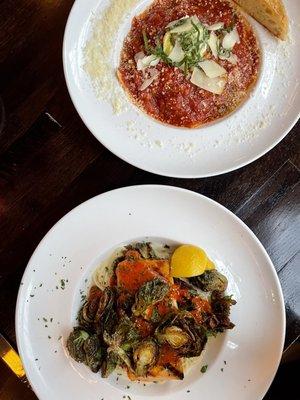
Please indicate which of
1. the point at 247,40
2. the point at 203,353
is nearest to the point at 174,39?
the point at 247,40

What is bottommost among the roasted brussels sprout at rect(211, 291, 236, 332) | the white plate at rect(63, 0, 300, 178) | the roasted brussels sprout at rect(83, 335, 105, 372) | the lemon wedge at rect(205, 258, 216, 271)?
the roasted brussels sprout at rect(211, 291, 236, 332)

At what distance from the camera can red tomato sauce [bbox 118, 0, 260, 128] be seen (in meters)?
2.95

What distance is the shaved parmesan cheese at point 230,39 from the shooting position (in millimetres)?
2992

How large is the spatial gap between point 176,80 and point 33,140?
2.56 feet

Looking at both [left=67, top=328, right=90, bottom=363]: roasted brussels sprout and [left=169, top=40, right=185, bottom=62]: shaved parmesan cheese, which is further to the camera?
[left=169, top=40, right=185, bottom=62]: shaved parmesan cheese

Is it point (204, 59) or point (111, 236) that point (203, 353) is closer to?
point (111, 236)

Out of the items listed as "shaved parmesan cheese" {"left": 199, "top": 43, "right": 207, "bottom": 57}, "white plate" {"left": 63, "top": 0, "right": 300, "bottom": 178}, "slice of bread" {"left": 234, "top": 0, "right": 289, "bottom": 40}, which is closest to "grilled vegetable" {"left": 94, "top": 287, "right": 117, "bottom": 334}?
"white plate" {"left": 63, "top": 0, "right": 300, "bottom": 178}

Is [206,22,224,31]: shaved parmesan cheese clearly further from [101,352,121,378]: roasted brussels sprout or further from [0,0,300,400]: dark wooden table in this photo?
[101,352,121,378]: roasted brussels sprout

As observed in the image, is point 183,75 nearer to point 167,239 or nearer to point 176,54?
point 176,54

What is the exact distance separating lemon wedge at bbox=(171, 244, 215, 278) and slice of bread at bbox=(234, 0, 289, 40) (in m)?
1.15

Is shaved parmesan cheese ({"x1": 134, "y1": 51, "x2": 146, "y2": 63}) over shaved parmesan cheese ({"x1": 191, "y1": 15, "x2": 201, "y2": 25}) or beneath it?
over

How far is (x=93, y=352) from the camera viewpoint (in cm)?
281

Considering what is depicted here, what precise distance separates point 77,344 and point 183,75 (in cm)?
141

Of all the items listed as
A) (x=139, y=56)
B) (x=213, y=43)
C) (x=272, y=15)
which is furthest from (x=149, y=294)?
(x=272, y=15)
